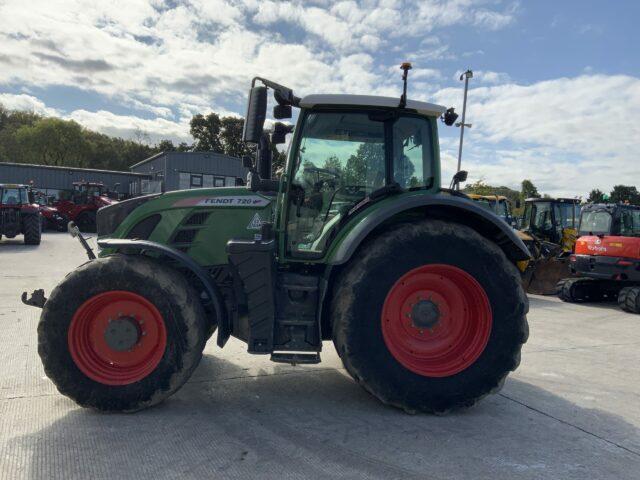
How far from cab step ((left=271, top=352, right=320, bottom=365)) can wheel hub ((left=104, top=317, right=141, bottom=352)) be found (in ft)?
3.22

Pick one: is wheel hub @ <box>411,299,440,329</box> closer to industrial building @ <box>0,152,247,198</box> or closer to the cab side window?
the cab side window

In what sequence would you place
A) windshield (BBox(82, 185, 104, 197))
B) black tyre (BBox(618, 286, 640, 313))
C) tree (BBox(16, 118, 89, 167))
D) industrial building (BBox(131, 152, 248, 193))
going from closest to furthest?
black tyre (BBox(618, 286, 640, 313)) < windshield (BBox(82, 185, 104, 197)) < industrial building (BBox(131, 152, 248, 193)) < tree (BBox(16, 118, 89, 167))

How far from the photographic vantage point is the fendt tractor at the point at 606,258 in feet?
28.8

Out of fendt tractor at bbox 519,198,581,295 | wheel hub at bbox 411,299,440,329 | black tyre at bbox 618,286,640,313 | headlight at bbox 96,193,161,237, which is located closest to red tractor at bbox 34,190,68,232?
fendt tractor at bbox 519,198,581,295

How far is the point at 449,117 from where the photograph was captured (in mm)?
3852

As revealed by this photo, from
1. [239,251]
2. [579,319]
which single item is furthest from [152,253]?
[579,319]

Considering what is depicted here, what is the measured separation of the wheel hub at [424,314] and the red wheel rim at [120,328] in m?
1.78

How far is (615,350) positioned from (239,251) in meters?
4.79

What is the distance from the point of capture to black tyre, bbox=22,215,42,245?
618 inches

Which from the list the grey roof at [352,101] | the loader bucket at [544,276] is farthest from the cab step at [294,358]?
the loader bucket at [544,276]

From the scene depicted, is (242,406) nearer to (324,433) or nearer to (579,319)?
(324,433)

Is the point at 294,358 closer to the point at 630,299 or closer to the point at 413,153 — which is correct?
the point at 413,153

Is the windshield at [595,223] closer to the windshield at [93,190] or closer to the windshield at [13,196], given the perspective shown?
the windshield at [13,196]

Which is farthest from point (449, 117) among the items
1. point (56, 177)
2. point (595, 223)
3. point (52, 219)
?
point (56, 177)
